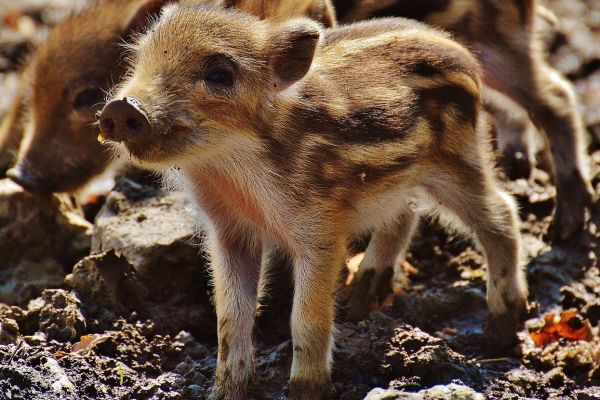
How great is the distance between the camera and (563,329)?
4.77 meters

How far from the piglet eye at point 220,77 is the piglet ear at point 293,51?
0.20 m

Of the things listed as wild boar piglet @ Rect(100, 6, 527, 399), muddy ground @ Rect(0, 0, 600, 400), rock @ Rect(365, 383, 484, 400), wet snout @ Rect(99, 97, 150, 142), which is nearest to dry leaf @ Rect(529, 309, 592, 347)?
muddy ground @ Rect(0, 0, 600, 400)

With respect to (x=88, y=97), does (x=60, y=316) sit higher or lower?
Answer: lower

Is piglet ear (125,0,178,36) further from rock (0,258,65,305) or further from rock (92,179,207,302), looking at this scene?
rock (0,258,65,305)

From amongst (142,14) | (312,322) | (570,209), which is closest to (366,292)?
(312,322)

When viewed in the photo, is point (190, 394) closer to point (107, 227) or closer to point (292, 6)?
point (107, 227)

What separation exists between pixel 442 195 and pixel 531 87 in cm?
131

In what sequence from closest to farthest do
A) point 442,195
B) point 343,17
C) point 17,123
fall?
point 442,195 < point 343,17 < point 17,123

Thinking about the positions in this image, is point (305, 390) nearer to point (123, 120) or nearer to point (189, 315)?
point (189, 315)

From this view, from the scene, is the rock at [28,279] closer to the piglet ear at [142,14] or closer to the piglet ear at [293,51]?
the piglet ear at [142,14]

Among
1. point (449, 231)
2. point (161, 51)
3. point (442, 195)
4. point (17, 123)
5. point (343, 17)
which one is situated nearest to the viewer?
point (161, 51)

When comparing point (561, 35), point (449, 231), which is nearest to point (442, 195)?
point (449, 231)

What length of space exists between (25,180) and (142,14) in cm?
99

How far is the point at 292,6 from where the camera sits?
5.23m
